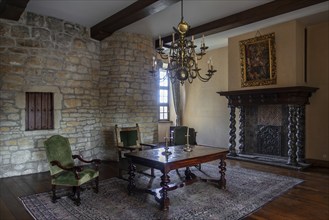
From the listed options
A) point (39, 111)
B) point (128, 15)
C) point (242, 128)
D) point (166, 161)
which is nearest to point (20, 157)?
point (39, 111)

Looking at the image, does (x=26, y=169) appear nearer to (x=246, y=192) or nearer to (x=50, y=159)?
(x=50, y=159)

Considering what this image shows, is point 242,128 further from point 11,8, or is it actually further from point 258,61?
point 11,8

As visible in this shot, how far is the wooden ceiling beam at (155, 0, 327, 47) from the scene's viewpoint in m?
4.13

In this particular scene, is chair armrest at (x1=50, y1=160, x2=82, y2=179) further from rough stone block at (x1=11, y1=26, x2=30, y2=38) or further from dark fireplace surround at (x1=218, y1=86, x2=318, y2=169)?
dark fireplace surround at (x1=218, y1=86, x2=318, y2=169)

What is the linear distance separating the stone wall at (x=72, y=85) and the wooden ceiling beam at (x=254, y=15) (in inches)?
68.5

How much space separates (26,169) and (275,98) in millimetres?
5465

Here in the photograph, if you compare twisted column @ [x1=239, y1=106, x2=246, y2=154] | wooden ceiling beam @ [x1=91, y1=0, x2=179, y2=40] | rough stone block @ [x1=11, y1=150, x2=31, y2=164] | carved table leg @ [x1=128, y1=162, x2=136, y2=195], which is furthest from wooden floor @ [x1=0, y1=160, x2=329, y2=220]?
wooden ceiling beam @ [x1=91, y1=0, x2=179, y2=40]

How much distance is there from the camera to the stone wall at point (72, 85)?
454 centimetres

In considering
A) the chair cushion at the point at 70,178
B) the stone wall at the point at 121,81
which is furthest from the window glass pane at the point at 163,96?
the chair cushion at the point at 70,178

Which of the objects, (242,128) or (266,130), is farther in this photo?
(242,128)

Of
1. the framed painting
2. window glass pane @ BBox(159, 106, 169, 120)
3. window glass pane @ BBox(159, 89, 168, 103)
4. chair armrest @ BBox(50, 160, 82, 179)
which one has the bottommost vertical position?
chair armrest @ BBox(50, 160, 82, 179)

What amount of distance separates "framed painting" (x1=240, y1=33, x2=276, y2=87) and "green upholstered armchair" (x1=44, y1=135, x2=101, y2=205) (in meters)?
4.33

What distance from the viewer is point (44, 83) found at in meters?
4.93

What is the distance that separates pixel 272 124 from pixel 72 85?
4880mm
